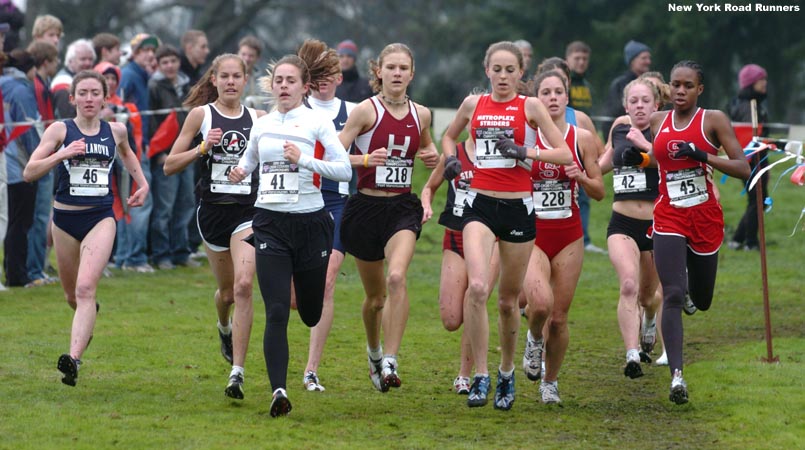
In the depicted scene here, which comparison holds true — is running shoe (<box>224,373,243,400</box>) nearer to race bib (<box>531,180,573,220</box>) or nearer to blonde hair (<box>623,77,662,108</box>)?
race bib (<box>531,180,573,220</box>)

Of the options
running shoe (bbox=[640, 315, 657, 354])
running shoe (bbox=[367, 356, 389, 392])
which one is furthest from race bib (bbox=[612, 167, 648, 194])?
running shoe (bbox=[367, 356, 389, 392])

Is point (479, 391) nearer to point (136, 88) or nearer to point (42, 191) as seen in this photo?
point (42, 191)

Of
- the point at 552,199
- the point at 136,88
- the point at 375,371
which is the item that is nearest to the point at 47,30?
the point at 136,88

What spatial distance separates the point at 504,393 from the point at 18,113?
7.14 metres

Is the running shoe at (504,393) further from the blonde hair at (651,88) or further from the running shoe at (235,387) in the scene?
the blonde hair at (651,88)

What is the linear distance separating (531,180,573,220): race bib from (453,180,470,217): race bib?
0.70m

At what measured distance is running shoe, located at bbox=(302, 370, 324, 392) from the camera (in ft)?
30.7

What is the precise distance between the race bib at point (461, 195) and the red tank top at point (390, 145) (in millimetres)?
501

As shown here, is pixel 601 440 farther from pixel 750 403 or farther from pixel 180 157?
pixel 180 157

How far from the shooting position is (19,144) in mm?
13953

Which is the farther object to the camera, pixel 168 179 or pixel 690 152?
pixel 168 179

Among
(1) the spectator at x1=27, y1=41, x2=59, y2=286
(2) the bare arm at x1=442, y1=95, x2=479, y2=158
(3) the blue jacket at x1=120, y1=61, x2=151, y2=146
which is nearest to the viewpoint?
(2) the bare arm at x1=442, y1=95, x2=479, y2=158

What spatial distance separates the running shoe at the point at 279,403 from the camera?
8.01m

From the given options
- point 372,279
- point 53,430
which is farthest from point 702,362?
point 53,430
